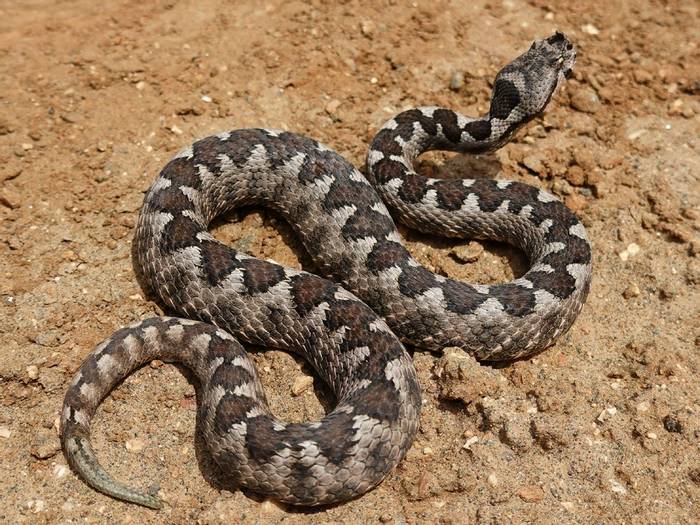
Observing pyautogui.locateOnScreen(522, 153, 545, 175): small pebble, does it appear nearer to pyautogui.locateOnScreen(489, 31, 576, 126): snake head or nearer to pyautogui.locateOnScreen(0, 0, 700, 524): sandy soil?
pyautogui.locateOnScreen(0, 0, 700, 524): sandy soil

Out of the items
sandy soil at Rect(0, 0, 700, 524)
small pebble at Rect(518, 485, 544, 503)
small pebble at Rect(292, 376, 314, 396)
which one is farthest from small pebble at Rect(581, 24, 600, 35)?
small pebble at Rect(518, 485, 544, 503)

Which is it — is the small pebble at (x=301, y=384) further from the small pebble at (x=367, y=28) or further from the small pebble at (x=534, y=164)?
the small pebble at (x=367, y=28)

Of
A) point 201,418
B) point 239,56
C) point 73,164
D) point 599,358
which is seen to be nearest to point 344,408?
point 201,418

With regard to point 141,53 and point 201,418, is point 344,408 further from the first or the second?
point 141,53

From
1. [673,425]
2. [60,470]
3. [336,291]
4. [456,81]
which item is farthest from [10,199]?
[673,425]

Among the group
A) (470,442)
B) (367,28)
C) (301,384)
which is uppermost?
(367,28)

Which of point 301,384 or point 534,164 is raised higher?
point 534,164

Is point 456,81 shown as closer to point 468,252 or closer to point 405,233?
point 405,233
